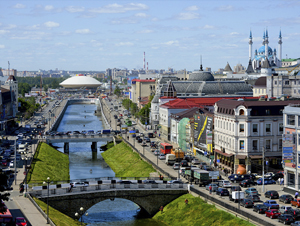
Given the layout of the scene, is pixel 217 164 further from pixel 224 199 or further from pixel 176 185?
pixel 224 199

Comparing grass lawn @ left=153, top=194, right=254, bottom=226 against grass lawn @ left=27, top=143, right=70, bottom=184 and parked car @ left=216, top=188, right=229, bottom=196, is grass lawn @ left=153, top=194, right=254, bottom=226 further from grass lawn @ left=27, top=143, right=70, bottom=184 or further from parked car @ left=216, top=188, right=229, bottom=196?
grass lawn @ left=27, top=143, right=70, bottom=184

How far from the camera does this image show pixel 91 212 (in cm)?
6969

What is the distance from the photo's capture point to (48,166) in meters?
97.1

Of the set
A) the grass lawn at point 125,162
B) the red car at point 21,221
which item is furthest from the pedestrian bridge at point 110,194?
the grass lawn at point 125,162

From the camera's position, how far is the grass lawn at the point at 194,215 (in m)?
54.5

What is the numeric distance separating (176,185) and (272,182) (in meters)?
13.2

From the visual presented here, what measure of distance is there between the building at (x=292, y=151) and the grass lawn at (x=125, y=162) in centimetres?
2643

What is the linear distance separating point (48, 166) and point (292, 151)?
4857cm

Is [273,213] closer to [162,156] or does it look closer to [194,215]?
[194,215]

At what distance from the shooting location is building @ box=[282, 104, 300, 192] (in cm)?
6358

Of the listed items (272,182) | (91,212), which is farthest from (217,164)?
(91,212)

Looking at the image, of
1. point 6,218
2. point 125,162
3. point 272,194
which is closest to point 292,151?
point 272,194

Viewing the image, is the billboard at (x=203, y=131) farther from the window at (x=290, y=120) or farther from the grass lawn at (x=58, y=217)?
the grass lawn at (x=58, y=217)

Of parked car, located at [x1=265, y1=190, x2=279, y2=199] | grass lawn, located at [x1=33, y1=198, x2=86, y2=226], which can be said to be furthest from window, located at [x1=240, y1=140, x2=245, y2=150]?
grass lawn, located at [x1=33, y1=198, x2=86, y2=226]
